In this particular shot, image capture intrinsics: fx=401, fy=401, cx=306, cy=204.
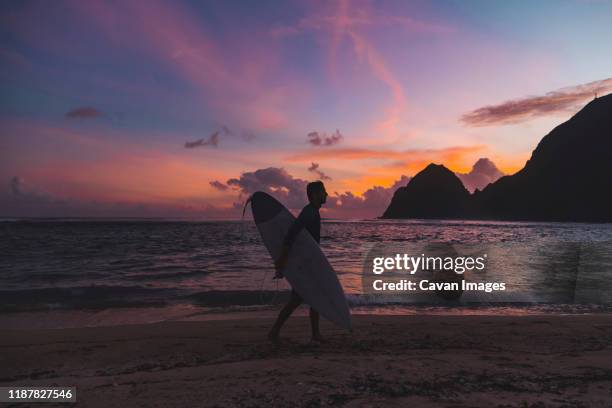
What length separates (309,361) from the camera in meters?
4.52

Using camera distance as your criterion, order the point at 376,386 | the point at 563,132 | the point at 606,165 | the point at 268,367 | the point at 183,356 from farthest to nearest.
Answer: the point at 563,132, the point at 606,165, the point at 183,356, the point at 268,367, the point at 376,386

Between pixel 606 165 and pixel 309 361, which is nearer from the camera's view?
pixel 309 361

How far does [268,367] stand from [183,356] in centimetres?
134

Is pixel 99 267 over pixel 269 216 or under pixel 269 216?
under

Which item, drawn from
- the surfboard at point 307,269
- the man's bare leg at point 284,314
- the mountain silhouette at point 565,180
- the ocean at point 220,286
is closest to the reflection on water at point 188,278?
the ocean at point 220,286

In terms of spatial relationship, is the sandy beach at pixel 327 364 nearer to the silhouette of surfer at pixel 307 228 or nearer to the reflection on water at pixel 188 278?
the silhouette of surfer at pixel 307 228

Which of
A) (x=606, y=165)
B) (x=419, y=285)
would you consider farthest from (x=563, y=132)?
(x=419, y=285)

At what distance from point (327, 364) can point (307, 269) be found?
1.48m

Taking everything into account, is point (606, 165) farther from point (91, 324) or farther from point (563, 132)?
point (91, 324)

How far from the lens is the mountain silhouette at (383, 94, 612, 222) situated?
119 metres

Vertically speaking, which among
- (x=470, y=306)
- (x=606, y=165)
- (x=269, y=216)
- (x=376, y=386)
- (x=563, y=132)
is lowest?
(x=470, y=306)

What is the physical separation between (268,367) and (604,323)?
630 cm

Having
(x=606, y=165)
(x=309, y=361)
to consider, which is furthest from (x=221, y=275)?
(x=606, y=165)

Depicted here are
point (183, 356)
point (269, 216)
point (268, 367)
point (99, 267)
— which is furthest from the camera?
point (99, 267)
